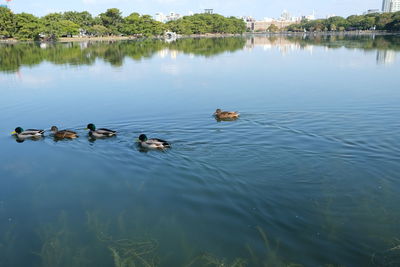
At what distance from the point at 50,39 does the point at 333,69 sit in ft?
328

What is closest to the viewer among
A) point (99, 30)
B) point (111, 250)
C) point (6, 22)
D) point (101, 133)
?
point (111, 250)

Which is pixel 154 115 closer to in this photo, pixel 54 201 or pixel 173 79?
pixel 54 201

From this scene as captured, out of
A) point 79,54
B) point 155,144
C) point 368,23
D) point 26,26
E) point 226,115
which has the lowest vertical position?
point 155,144

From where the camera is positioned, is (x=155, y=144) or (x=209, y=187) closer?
Result: (x=209, y=187)

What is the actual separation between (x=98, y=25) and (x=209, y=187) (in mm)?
124865

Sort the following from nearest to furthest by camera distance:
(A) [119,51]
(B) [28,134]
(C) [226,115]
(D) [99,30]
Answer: (B) [28,134] < (C) [226,115] < (A) [119,51] < (D) [99,30]

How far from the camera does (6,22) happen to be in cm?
9688

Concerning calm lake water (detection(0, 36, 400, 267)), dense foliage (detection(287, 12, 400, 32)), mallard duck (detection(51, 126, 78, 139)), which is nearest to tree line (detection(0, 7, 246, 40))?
dense foliage (detection(287, 12, 400, 32))

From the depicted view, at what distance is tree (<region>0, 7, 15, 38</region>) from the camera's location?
316 feet

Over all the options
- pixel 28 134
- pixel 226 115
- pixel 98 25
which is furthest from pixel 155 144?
pixel 98 25

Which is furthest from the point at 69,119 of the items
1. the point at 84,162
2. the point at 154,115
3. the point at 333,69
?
the point at 333,69

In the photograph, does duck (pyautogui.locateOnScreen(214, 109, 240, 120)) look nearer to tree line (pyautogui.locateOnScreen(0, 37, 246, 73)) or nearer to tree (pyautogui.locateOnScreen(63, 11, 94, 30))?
tree line (pyautogui.locateOnScreen(0, 37, 246, 73))

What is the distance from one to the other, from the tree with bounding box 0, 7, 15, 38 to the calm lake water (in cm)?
9306

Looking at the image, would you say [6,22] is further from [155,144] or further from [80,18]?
[155,144]
